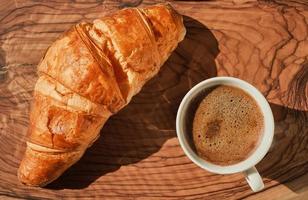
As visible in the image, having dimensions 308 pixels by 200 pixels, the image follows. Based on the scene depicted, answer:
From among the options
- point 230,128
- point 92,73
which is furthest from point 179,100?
point 92,73

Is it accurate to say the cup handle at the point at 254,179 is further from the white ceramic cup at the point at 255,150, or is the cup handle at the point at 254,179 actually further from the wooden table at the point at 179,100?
the wooden table at the point at 179,100

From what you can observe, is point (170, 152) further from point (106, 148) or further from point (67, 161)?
point (67, 161)

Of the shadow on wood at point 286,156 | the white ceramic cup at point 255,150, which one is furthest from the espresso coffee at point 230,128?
the shadow on wood at point 286,156

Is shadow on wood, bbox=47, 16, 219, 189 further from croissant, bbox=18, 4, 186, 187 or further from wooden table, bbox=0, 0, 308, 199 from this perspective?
croissant, bbox=18, 4, 186, 187

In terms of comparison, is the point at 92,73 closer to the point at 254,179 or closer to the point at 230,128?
the point at 230,128

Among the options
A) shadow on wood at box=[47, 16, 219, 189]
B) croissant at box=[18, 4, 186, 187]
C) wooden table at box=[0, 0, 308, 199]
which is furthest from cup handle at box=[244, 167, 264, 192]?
croissant at box=[18, 4, 186, 187]

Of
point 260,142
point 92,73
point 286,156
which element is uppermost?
point 92,73
